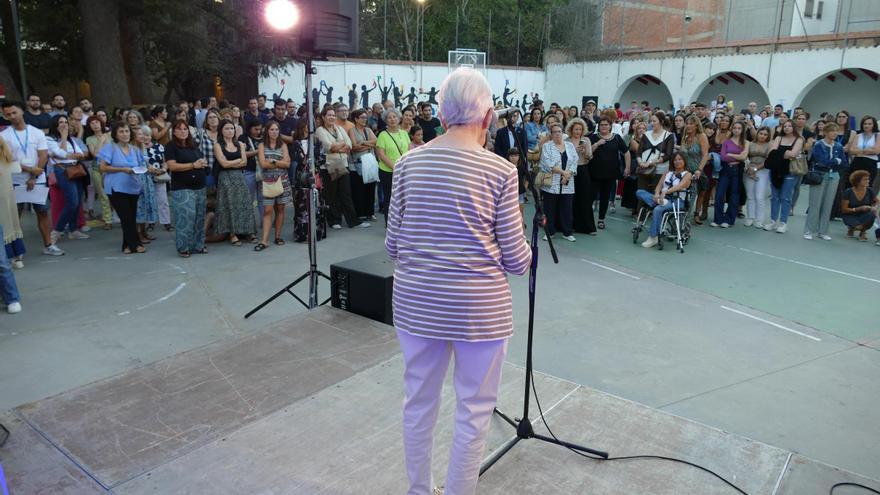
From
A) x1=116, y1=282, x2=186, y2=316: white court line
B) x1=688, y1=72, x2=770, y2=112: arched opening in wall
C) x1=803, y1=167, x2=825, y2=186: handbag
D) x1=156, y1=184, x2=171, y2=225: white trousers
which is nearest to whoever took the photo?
x1=116, y1=282, x2=186, y2=316: white court line

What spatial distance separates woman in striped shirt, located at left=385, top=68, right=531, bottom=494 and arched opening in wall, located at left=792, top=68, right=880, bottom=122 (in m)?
20.2

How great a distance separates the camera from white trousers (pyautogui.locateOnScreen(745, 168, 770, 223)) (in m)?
8.91

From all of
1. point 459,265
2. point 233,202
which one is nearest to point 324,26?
point 459,265

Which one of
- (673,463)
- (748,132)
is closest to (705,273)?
(748,132)

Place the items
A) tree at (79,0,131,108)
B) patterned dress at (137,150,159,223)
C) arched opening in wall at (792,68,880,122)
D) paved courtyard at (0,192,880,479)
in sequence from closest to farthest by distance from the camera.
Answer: paved courtyard at (0,192,880,479)
patterned dress at (137,150,159,223)
tree at (79,0,131,108)
arched opening in wall at (792,68,880,122)

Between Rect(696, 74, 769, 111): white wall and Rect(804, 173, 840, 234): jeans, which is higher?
Rect(696, 74, 769, 111): white wall

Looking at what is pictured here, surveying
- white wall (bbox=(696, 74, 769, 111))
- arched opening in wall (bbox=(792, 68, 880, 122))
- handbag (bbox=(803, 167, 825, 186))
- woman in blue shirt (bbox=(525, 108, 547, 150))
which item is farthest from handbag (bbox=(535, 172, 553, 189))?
white wall (bbox=(696, 74, 769, 111))

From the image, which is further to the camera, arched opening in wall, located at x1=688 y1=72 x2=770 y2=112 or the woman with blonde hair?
arched opening in wall, located at x1=688 y1=72 x2=770 y2=112

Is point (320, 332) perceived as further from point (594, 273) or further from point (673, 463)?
point (594, 273)

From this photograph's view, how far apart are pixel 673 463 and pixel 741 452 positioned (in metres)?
0.42

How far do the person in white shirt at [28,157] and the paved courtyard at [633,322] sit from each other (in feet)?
2.39

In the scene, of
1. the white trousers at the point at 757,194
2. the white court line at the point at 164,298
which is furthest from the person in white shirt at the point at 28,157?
the white trousers at the point at 757,194

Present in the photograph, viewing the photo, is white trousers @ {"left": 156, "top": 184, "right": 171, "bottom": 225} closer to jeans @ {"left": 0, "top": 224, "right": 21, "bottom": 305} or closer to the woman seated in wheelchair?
jeans @ {"left": 0, "top": 224, "right": 21, "bottom": 305}

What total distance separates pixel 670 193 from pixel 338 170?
4.56 metres
